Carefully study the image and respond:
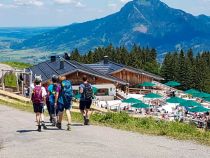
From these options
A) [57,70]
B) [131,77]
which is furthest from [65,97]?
[131,77]

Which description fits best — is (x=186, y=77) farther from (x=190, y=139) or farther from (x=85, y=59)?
(x=190, y=139)

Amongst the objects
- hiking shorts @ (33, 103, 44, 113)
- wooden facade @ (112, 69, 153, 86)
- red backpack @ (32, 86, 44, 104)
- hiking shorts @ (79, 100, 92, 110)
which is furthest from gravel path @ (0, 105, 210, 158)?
wooden facade @ (112, 69, 153, 86)

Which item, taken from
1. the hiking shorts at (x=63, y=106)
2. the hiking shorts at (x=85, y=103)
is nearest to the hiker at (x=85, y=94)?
the hiking shorts at (x=85, y=103)

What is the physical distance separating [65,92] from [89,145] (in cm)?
322

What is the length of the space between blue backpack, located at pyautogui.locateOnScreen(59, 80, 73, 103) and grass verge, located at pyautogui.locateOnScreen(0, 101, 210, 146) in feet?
6.73

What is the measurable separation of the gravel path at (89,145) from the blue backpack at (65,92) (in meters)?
0.99

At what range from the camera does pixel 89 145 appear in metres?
11.2

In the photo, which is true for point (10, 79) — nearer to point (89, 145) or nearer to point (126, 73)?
point (126, 73)

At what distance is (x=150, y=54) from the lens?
101812 millimetres

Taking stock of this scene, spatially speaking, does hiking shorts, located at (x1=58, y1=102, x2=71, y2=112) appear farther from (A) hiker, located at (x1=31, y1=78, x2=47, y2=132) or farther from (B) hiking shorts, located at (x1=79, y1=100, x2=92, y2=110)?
(B) hiking shorts, located at (x1=79, y1=100, x2=92, y2=110)

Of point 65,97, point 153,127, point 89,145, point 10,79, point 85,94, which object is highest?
point 10,79

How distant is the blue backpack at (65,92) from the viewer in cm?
1398

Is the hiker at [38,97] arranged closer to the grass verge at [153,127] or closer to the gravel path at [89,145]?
the gravel path at [89,145]

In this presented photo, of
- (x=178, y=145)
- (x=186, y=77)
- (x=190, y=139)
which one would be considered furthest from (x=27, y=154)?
(x=186, y=77)
